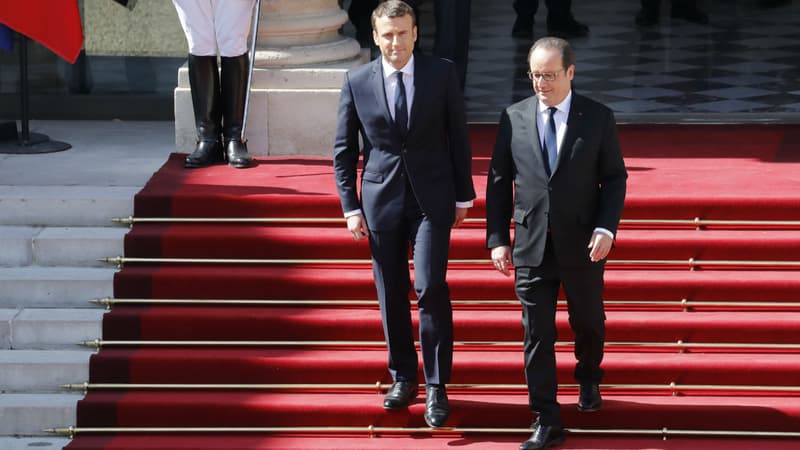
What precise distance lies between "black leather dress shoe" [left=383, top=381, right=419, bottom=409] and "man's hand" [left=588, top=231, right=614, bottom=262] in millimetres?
1135

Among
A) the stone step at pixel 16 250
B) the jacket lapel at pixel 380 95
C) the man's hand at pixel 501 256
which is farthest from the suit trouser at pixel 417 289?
the stone step at pixel 16 250

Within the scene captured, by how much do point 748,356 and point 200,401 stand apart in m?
Answer: 2.58

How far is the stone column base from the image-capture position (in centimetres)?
907

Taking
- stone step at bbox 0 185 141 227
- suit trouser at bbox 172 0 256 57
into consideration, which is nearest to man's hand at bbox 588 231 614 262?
stone step at bbox 0 185 141 227

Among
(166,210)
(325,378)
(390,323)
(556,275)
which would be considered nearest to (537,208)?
(556,275)

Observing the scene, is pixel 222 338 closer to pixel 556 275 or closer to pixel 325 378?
pixel 325 378

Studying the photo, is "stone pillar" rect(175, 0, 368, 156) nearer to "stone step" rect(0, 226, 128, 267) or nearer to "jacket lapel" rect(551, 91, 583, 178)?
"stone step" rect(0, 226, 128, 267)

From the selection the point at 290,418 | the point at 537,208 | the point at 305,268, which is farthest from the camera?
the point at 305,268

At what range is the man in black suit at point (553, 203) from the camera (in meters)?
6.29

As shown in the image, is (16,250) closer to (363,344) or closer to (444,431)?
(363,344)

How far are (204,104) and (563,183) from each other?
3116 mm

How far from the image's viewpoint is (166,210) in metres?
8.07

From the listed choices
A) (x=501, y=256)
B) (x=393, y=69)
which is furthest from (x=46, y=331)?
(x=501, y=256)

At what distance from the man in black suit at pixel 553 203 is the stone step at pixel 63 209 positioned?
8.17 feet
